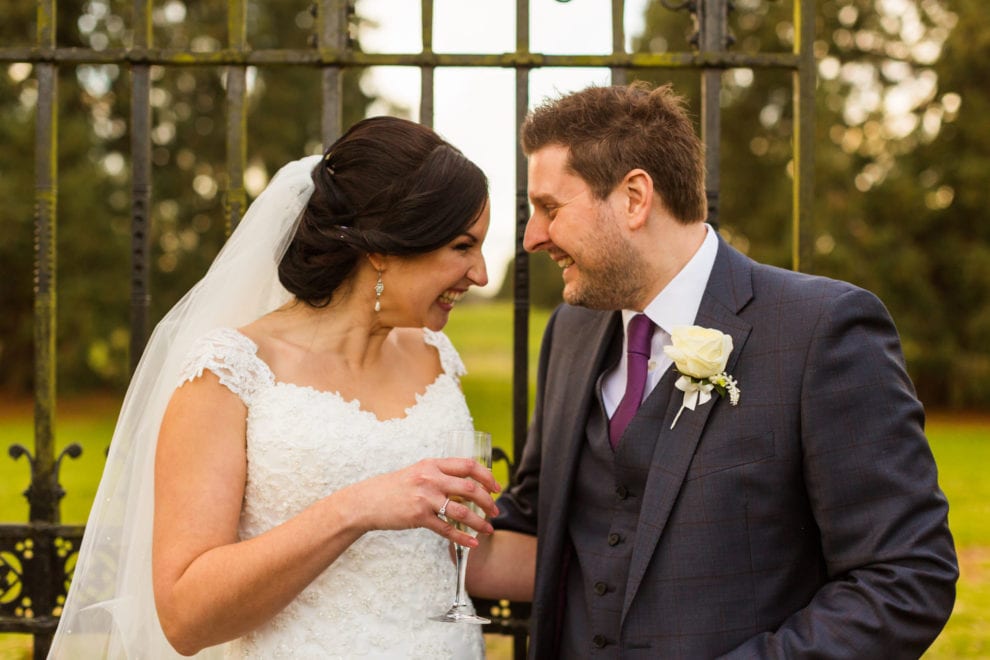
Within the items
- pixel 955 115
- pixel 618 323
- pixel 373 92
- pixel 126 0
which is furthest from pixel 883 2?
pixel 618 323

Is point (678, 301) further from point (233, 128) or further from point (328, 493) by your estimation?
point (233, 128)

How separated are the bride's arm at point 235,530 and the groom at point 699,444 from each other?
1.44 feet

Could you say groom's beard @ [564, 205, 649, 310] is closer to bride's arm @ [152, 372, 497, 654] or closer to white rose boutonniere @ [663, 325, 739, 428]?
white rose boutonniere @ [663, 325, 739, 428]

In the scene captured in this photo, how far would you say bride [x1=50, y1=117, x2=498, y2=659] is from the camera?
7.57ft

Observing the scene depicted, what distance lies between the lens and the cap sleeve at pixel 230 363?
244 centimetres

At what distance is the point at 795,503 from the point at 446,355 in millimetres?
1242

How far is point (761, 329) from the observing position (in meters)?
2.44

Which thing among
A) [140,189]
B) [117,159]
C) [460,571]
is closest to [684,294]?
[460,571]

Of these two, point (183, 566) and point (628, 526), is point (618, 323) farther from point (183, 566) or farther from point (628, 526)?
point (183, 566)

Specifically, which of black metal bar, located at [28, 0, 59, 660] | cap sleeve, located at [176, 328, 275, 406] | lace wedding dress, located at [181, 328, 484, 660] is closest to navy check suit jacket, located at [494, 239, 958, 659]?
lace wedding dress, located at [181, 328, 484, 660]

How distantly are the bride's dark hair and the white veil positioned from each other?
0.09 m

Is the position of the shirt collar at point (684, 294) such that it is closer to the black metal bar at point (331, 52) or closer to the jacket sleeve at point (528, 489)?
the jacket sleeve at point (528, 489)

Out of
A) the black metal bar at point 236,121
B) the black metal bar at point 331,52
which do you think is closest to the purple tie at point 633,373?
the black metal bar at point 331,52

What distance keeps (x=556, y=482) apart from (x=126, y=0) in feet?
50.6
